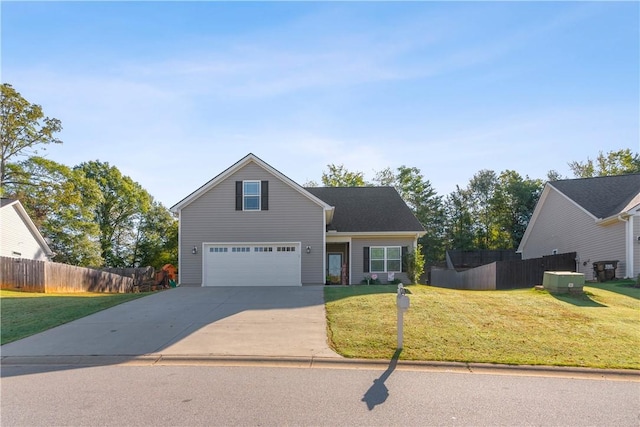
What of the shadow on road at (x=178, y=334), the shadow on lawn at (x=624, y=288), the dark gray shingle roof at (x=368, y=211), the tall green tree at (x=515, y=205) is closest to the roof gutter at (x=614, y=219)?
the shadow on lawn at (x=624, y=288)

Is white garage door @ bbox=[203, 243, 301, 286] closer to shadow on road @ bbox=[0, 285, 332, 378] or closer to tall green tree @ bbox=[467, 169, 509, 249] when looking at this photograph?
shadow on road @ bbox=[0, 285, 332, 378]

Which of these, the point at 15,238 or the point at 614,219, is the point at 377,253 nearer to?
the point at 614,219

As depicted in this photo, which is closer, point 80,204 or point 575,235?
point 575,235

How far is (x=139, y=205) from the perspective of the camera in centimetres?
4650

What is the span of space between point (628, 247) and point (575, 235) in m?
4.59

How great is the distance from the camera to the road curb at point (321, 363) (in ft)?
24.7

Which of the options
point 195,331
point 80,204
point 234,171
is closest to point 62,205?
point 80,204

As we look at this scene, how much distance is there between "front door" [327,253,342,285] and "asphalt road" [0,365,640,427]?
16.1 metres

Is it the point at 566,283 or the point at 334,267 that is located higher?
the point at 566,283

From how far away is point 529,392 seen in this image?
6.54 m

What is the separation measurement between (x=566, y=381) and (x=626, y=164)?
147 ft

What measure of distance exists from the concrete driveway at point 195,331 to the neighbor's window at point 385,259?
26.7 feet

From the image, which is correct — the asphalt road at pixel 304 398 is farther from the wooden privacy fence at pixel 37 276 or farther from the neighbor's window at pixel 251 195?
the wooden privacy fence at pixel 37 276

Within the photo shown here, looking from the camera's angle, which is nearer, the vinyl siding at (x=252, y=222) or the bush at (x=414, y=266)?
the vinyl siding at (x=252, y=222)
